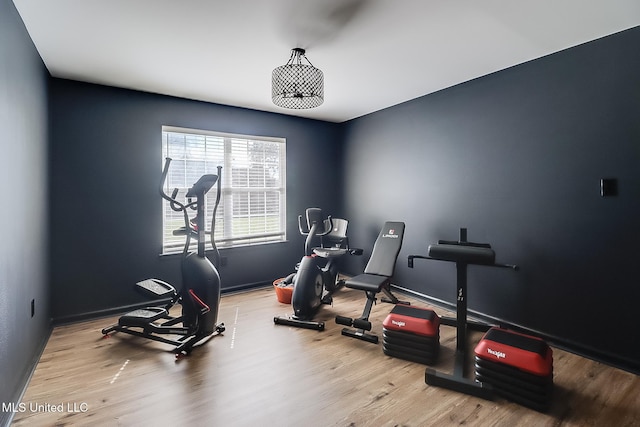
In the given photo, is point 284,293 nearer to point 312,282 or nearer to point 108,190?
point 312,282

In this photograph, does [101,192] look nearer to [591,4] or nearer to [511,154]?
[511,154]

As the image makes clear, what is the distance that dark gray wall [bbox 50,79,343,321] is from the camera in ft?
10.2

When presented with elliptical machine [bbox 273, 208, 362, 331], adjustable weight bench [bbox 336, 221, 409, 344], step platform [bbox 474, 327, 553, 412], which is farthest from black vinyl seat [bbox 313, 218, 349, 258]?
step platform [bbox 474, 327, 553, 412]

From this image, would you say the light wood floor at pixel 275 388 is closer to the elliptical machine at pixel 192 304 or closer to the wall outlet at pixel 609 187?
the elliptical machine at pixel 192 304

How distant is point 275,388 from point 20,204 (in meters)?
2.13

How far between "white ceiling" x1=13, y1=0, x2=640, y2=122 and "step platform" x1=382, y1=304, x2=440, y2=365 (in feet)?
7.13

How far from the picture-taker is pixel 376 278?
10.4ft

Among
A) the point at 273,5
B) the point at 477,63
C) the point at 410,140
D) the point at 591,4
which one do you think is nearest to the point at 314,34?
the point at 273,5

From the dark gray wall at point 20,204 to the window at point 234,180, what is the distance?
1220mm

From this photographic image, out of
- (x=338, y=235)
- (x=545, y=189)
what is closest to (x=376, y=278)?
(x=338, y=235)

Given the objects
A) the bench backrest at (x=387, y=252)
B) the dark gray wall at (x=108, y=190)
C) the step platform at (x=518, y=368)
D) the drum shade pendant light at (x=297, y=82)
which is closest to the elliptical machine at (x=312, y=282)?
the bench backrest at (x=387, y=252)

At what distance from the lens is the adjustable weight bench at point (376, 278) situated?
2867 mm

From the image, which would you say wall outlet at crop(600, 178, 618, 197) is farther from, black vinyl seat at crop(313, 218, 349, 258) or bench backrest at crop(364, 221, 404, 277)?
black vinyl seat at crop(313, 218, 349, 258)

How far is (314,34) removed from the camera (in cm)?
230
